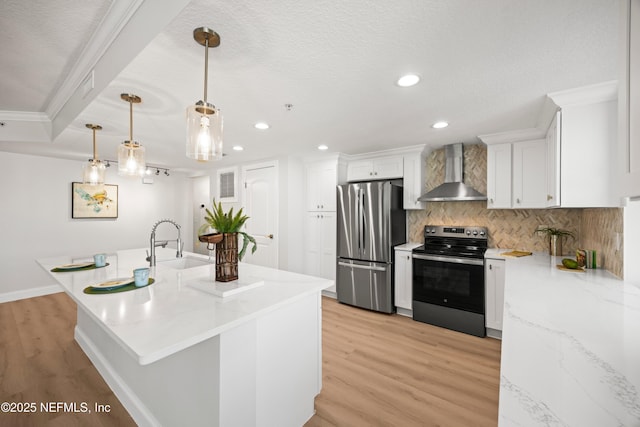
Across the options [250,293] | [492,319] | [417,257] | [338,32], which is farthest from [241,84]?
[492,319]

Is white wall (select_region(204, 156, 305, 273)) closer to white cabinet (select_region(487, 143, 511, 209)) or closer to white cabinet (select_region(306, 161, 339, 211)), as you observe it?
white cabinet (select_region(306, 161, 339, 211))

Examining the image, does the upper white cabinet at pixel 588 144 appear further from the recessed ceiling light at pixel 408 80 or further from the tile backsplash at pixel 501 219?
the recessed ceiling light at pixel 408 80

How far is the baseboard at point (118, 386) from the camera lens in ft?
5.35

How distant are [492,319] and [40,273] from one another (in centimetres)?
645

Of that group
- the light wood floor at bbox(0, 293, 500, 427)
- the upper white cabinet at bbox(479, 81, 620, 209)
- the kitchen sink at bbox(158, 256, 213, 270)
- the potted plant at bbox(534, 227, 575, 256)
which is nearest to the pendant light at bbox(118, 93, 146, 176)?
the kitchen sink at bbox(158, 256, 213, 270)

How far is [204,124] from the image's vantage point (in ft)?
4.54

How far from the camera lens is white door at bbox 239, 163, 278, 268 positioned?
431 centimetres

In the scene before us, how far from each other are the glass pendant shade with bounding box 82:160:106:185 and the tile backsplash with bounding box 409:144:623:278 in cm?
376

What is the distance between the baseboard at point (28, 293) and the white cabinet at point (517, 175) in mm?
5961

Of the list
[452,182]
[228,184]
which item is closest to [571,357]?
[452,182]

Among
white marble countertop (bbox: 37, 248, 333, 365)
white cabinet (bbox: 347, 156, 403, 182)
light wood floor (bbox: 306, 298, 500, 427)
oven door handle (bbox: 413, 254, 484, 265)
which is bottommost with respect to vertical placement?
light wood floor (bbox: 306, 298, 500, 427)

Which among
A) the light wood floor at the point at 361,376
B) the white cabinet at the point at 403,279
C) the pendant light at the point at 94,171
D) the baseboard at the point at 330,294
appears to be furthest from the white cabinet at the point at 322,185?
the pendant light at the point at 94,171

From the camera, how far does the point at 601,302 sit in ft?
4.54

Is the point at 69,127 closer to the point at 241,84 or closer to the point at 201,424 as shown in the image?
the point at 241,84
